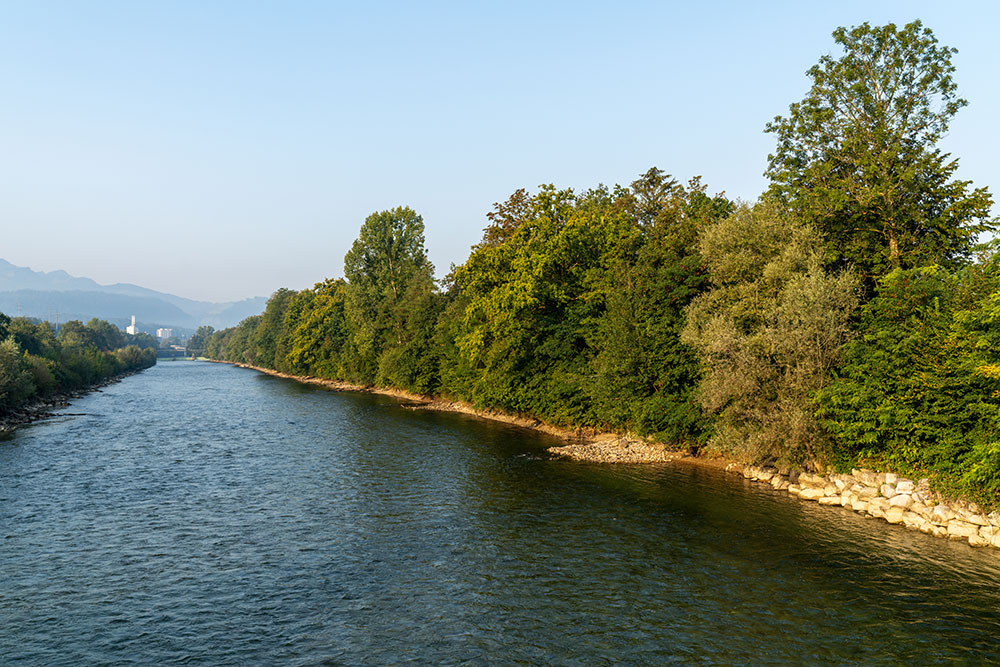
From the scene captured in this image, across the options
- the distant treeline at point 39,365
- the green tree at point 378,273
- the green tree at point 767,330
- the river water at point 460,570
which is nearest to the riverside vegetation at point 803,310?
the green tree at point 767,330

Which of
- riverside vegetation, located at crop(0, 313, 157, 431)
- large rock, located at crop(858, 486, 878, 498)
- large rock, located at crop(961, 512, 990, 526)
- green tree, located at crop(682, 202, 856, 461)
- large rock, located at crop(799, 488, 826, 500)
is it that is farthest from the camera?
riverside vegetation, located at crop(0, 313, 157, 431)

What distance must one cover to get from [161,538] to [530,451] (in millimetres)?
30757

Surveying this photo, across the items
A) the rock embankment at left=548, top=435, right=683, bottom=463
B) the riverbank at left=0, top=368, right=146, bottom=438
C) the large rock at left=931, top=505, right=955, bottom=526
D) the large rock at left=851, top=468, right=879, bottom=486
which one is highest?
the large rock at left=851, top=468, right=879, bottom=486

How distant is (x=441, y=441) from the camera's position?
57.2 metres

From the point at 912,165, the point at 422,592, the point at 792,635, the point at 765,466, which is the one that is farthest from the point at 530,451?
the point at 912,165

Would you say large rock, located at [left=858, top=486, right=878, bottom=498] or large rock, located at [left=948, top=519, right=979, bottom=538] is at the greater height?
large rock, located at [left=858, top=486, right=878, bottom=498]

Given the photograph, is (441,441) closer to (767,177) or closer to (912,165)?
(767,177)

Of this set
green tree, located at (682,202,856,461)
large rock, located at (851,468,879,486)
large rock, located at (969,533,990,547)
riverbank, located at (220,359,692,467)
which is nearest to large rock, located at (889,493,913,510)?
large rock, located at (851,468,879,486)

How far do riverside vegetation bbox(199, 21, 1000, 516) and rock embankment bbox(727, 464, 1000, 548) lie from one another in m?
0.58

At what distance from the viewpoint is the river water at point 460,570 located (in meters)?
19.6

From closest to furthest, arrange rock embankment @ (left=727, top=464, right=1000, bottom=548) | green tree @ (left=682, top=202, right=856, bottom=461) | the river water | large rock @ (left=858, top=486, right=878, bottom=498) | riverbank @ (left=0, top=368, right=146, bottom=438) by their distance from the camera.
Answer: the river water, rock embankment @ (left=727, top=464, right=1000, bottom=548), large rock @ (left=858, top=486, right=878, bottom=498), green tree @ (left=682, top=202, right=856, bottom=461), riverbank @ (left=0, top=368, right=146, bottom=438)

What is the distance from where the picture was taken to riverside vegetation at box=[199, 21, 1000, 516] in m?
31.8

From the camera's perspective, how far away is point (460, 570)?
26047 mm

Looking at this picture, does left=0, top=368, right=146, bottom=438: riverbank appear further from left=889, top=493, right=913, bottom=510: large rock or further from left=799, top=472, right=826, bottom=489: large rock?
left=889, top=493, right=913, bottom=510: large rock
